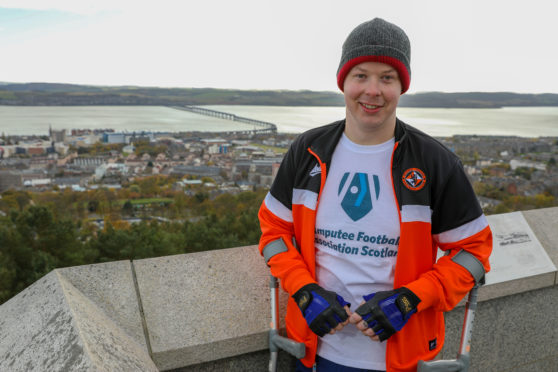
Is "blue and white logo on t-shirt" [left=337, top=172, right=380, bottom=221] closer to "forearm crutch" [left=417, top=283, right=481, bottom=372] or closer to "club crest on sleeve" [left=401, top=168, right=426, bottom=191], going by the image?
"club crest on sleeve" [left=401, top=168, right=426, bottom=191]

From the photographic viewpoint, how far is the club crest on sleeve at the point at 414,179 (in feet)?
5.23

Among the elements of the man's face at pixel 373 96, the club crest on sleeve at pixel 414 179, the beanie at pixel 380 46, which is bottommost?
the club crest on sleeve at pixel 414 179

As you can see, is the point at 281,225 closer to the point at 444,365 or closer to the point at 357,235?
the point at 357,235

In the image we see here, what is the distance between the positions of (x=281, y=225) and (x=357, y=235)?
341 mm

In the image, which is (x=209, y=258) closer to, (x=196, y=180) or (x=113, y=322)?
(x=113, y=322)

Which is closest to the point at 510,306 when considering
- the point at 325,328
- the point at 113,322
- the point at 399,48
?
the point at 325,328

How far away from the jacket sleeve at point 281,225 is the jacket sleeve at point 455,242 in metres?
0.46

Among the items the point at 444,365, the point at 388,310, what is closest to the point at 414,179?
the point at 388,310

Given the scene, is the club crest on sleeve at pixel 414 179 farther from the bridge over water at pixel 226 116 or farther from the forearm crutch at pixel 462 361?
the bridge over water at pixel 226 116

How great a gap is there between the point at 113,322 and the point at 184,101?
57299 mm

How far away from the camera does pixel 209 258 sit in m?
2.28

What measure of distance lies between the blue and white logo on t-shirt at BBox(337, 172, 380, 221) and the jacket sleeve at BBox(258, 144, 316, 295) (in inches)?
9.9

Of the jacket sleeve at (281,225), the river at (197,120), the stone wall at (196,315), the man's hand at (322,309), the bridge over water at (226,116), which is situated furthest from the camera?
the bridge over water at (226,116)

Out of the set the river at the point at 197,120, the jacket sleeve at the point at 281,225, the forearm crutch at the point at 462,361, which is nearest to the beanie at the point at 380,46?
the jacket sleeve at the point at 281,225
